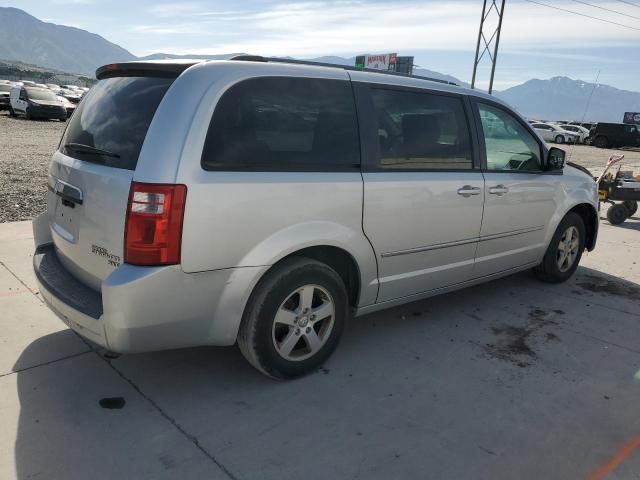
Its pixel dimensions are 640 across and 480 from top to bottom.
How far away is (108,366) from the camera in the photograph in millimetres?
3328

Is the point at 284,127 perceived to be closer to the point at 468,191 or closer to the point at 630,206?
the point at 468,191

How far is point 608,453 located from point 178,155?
266cm

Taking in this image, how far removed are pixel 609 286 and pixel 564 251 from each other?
649 mm

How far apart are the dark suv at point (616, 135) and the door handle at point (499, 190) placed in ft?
119

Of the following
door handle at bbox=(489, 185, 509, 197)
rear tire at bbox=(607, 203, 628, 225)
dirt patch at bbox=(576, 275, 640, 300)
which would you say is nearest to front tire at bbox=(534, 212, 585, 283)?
dirt patch at bbox=(576, 275, 640, 300)

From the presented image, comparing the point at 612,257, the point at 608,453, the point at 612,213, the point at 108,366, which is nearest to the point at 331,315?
the point at 108,366

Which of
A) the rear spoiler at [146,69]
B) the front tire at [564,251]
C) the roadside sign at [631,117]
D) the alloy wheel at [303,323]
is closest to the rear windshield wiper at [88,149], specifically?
the rear spoiler at [146,69]

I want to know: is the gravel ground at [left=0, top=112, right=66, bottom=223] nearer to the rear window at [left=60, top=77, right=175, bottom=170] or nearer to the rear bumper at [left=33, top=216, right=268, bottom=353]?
the rear window at [left=60, top=77, right=175, bottom=170]

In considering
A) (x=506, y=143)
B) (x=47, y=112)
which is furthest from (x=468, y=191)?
(x=47, y=112)

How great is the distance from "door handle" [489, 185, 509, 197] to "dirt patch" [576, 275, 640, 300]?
72.6 inches

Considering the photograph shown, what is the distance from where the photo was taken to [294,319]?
316 centimetres

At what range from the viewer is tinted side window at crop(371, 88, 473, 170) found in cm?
347

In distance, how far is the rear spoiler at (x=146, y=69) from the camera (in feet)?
9.26

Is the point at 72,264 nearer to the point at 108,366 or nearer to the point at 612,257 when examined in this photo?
the point at 108,366
